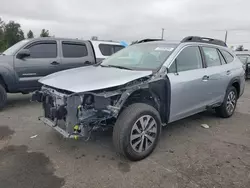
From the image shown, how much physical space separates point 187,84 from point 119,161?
1.67 metres

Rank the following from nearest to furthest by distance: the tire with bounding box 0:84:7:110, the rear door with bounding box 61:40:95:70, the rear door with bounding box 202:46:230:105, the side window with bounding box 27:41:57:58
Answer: the rear door with bounding box 202:46:230:105
the tire with bounding box 0:84:7:110
the side window with bounding box 27:41:57:58
the rear door with bounding box 61:40:95:70

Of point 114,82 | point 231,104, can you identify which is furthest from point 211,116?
point 114,82

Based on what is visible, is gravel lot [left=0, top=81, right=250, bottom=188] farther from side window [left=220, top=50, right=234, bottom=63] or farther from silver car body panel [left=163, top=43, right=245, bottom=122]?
side window [left=220, top=50, right=234, bottom=63]

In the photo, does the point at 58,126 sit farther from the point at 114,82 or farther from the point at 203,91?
the point at 203,91

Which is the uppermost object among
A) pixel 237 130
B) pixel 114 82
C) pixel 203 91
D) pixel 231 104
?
pixel 114 82

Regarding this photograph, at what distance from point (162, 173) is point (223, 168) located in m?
0.87

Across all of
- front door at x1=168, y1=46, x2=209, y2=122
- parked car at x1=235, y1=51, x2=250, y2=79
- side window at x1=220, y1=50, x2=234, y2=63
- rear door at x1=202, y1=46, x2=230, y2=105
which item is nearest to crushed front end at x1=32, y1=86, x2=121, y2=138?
front door at x1=168, y1=46, x2=209, y2=122

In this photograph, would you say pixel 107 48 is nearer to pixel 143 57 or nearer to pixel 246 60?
pixel 143 57

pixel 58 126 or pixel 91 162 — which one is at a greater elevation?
pixel 58 126

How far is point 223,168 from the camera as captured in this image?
9.98 feet

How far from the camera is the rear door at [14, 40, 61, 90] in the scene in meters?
5.78

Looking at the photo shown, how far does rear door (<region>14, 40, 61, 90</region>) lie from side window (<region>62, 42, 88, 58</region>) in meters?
0.29

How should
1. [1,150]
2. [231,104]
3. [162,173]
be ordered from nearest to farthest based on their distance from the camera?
[162,173], [1,150], [231,104]

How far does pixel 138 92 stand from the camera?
3.32 m
